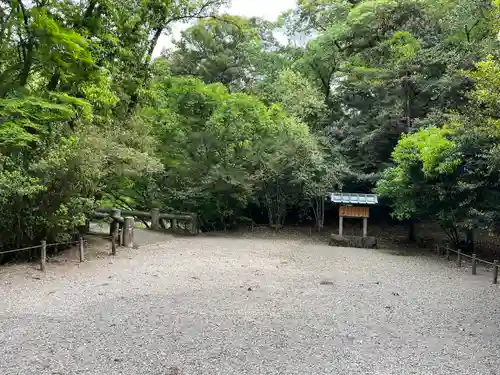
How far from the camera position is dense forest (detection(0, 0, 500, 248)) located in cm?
844

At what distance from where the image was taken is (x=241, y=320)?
18.4ft

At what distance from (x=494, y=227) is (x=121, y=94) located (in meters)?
10.9

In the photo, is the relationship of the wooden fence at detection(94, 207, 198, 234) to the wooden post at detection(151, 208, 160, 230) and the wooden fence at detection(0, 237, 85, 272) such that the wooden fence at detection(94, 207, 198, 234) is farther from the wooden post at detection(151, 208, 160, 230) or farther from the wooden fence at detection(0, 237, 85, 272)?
the wooden fence at detection(0, 237, 85, 272)

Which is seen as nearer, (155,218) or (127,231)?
(127,231)

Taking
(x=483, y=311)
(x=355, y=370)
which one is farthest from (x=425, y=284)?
(x=355, y=370)

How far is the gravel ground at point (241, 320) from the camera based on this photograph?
4.29 m

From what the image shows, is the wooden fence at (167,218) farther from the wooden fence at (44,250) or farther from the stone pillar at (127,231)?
the wooden fence at (44,250)

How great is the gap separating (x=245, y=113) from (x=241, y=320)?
11.2 meters

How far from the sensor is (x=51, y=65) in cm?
888

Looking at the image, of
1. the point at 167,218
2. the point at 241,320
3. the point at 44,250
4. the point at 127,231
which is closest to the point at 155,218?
the point at 167,218

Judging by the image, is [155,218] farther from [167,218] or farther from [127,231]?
[127,231]

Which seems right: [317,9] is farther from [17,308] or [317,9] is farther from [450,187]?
[17,308]

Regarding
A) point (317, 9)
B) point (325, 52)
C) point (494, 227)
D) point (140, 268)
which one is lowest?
point (140, 268)

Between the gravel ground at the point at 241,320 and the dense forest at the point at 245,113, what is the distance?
228cm
